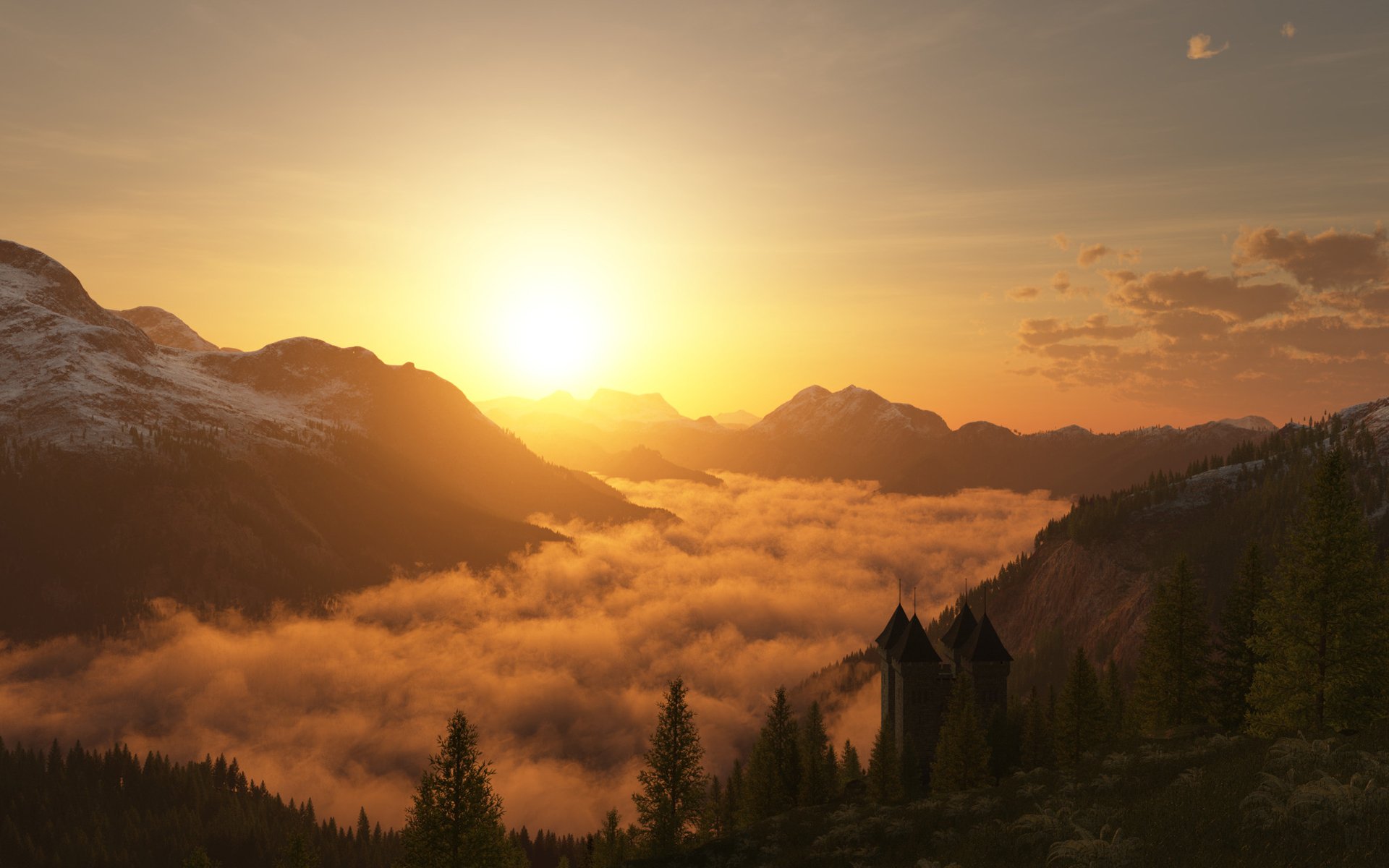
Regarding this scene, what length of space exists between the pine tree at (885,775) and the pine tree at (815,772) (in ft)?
16.5

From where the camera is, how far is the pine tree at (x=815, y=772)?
76625mm

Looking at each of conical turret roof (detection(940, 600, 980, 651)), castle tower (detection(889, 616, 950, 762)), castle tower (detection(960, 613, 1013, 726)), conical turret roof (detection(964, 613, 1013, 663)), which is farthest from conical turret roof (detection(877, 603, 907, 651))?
castle tower (detection(960, 613, 1013, 726))

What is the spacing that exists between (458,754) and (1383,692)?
5616 centimetres

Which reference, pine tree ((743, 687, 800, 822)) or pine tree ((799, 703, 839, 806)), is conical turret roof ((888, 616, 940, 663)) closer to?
pine tree ((799, 703, 839, 806))

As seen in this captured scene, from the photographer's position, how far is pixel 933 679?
84.4 meters

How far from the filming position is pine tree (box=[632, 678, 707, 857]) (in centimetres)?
6369

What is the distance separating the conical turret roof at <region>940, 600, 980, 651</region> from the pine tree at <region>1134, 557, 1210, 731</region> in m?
22.0

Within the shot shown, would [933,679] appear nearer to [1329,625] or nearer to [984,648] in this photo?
[984,648]

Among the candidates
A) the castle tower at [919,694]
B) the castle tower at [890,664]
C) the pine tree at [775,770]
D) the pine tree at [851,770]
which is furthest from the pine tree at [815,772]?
the pine tree at [851,770]

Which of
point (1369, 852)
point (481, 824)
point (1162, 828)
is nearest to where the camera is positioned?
point (1369, 852)

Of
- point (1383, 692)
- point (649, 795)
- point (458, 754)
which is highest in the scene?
point (1383, 692)

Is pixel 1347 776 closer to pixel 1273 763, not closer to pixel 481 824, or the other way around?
pixel 1273 763

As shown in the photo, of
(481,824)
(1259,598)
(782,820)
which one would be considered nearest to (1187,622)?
(1259,598)

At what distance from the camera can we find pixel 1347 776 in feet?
84.9
